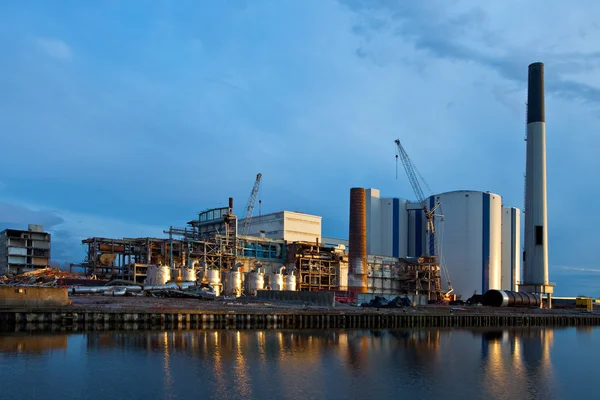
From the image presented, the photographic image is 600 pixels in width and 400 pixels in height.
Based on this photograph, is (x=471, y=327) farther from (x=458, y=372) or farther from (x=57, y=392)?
(x=57, y=392)

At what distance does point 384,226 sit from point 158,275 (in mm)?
58287

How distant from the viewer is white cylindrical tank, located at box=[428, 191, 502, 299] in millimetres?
123250

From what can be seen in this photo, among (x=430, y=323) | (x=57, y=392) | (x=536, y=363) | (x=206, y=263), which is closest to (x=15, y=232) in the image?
(x=206, y=263)

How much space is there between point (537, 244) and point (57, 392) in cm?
9261

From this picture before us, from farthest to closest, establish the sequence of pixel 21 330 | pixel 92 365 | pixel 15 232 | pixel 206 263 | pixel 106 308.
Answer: pixel 206 263 → pixel 15 232 → pixel 106 308 → pixel 21 330 → pixel 92 365

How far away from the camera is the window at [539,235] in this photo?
109 meters

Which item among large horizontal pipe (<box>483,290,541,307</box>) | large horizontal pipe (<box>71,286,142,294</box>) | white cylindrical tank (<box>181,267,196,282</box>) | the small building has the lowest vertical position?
large horizontal pipe (<box>483,290,541,307</box>)

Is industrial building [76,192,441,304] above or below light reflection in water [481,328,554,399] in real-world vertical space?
above

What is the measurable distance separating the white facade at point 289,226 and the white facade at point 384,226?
36.3ft

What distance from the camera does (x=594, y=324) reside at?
362ft

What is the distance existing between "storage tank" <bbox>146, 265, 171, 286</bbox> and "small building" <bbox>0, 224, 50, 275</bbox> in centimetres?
1554

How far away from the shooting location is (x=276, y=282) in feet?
337

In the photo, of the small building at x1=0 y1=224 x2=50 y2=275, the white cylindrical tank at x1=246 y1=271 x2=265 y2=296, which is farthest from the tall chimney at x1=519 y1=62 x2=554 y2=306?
the small building at x1=0 y1=224 x2=50 y2=275

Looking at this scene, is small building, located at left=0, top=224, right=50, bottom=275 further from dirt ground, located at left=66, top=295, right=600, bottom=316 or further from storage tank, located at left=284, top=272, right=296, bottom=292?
storage tank, located at left=284, top=272, right=296, bottom=292
